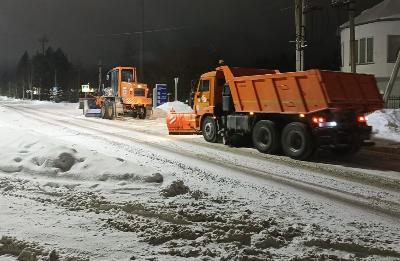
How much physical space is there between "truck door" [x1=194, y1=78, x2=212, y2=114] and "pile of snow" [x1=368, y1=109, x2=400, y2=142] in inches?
252

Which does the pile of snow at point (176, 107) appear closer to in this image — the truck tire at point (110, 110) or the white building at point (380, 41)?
the truck tire at point (110, 110)

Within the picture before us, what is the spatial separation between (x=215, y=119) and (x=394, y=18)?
2073 centimetres

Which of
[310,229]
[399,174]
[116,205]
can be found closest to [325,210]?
[310,229]

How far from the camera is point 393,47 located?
32531 mm

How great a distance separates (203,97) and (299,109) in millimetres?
5284

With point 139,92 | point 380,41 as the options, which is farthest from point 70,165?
point 380,41

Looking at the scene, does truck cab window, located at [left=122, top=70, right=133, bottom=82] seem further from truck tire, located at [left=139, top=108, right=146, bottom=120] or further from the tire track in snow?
the tire track in snow

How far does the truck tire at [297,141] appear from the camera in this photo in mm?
12680

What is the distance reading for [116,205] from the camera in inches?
289

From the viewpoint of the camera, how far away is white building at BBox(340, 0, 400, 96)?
32.3 metres

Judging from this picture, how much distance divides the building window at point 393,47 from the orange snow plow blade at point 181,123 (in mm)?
18826

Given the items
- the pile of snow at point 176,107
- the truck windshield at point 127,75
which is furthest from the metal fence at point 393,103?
the truck windshield at point 127,75

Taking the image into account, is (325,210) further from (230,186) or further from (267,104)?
(267,104)

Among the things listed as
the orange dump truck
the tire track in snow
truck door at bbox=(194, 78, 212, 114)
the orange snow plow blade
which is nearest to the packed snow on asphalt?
the tire track in snow
